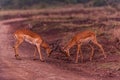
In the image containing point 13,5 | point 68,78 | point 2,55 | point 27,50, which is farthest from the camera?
point 13,5

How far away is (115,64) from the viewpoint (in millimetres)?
15344

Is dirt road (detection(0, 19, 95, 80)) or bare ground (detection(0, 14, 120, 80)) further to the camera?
bare ground (detection(0, 14, 120, 80))

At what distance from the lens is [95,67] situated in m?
15.2

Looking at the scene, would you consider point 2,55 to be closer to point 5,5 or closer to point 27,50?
point 27,50

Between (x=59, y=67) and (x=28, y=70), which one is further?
(x=59, y=67)

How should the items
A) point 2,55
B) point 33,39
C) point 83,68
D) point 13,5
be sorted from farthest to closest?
point 13,5 < point 2,55 < point 33,39 < point 83,68

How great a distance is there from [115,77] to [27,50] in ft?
23.2

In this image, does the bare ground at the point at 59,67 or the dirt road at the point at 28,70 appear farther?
the bare ground at the point at 59,67

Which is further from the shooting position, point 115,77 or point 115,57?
point 115,57

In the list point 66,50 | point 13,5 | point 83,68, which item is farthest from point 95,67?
point 13,5

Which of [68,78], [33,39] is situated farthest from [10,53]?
[68,78]

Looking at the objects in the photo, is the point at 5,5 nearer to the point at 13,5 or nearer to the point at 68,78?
the point at 13,5

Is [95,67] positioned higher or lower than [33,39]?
lower

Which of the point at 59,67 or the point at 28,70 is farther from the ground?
the point at 28,70
